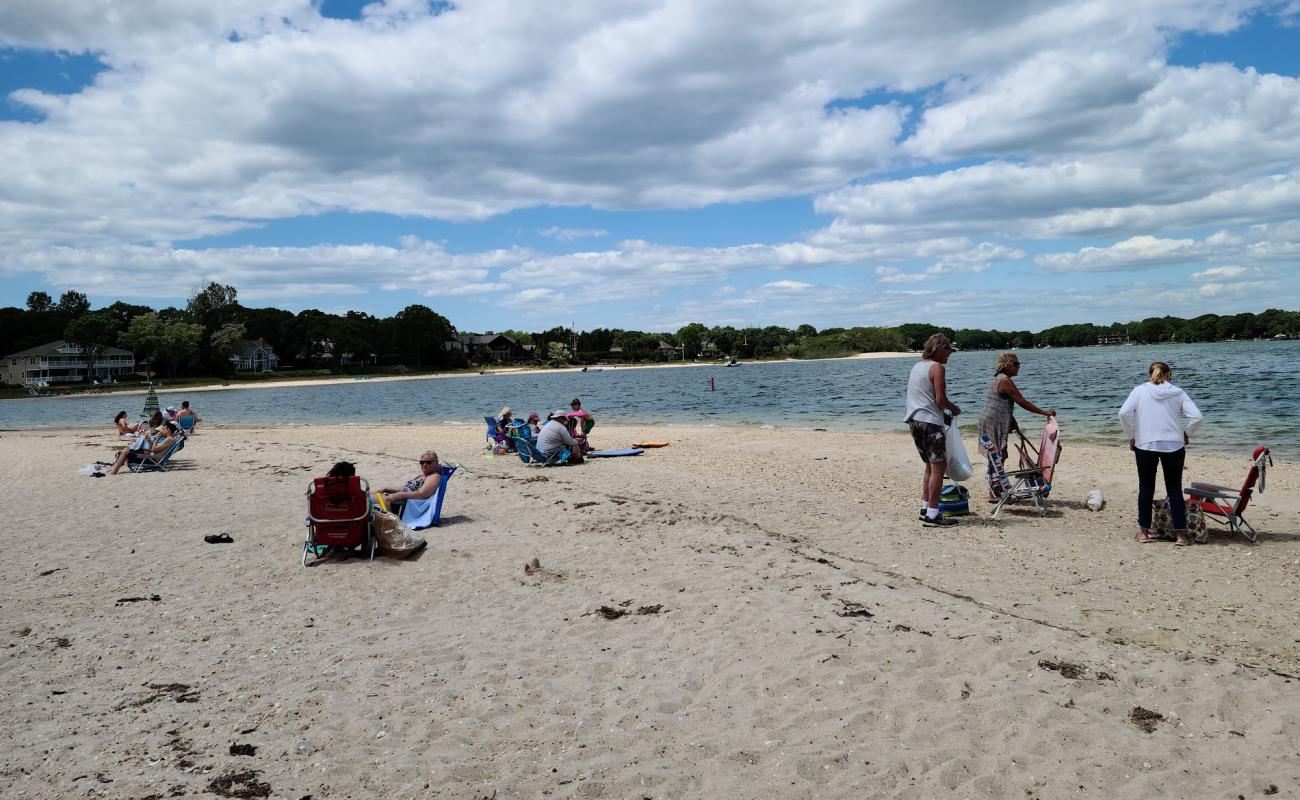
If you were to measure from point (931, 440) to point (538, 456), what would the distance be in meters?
8.33

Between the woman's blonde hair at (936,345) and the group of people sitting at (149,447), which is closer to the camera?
the woman's blonde hair at (936,345)

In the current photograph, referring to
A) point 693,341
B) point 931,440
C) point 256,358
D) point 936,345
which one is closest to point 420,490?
point 931,440

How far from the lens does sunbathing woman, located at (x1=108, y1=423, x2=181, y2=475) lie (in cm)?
1545

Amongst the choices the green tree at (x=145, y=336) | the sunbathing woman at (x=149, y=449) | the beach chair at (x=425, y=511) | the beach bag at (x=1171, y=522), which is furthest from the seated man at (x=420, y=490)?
the green tree at (x=145, y=336)

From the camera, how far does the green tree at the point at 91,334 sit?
91750 mm

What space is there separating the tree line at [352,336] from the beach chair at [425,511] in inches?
3348

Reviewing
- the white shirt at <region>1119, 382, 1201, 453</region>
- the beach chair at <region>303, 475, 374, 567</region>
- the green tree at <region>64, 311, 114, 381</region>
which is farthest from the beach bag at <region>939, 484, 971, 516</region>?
the green tree at <region>64, 311, 114, 381</region>

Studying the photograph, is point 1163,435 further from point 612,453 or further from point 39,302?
point 39,302

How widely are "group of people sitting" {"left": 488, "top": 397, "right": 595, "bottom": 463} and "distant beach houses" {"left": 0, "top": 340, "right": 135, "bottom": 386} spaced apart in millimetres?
96451

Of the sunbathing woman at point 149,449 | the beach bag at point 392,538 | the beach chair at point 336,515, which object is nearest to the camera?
the beach chair at point 336,515

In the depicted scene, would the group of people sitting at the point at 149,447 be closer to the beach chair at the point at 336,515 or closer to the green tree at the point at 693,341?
the beach chair at the point at 336,515

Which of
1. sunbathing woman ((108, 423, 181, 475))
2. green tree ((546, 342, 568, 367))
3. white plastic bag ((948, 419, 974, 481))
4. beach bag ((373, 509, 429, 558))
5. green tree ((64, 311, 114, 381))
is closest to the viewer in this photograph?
beach bag ((373, 509, 429, 558))

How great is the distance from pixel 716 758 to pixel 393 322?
5070 inches

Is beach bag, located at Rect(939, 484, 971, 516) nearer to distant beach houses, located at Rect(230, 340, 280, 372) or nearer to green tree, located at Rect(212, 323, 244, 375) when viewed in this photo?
green tree, located at Rect(212, 323, 244, 375)
